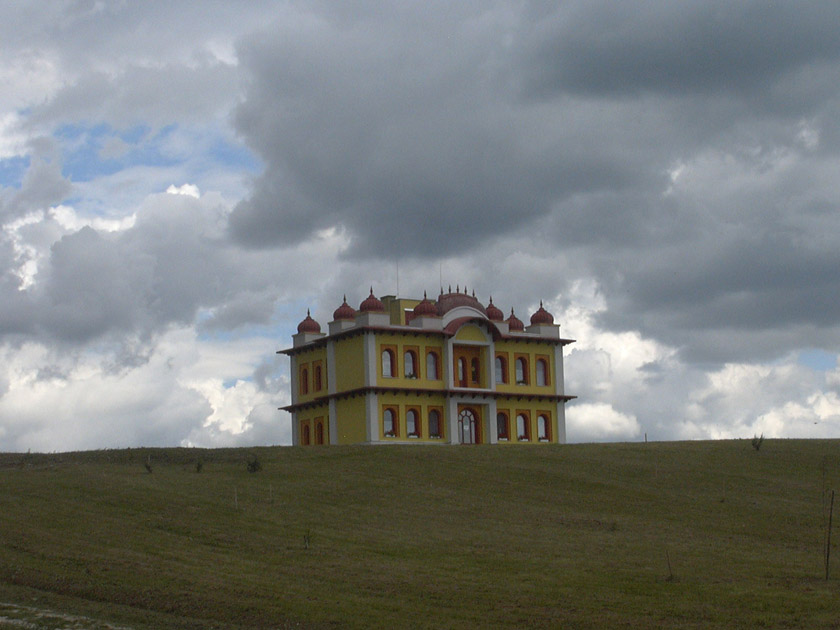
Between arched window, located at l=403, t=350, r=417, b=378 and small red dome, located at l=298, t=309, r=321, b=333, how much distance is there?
7.86 m

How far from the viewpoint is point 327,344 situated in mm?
71312

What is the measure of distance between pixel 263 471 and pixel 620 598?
22.8 meters

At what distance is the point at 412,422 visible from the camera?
228 feet

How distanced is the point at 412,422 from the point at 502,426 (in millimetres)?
7017

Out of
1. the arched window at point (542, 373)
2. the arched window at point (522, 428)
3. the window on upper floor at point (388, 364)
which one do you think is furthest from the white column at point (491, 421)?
the window on upper floor at point (388, 364)

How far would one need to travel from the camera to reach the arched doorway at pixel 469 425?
7188 centimetres

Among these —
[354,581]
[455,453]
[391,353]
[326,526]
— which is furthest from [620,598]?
[391,353]

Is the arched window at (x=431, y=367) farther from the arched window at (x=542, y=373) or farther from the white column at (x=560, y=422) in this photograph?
the white column at (x=560, y=422)

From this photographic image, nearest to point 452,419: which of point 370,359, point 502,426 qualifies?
point 502,426

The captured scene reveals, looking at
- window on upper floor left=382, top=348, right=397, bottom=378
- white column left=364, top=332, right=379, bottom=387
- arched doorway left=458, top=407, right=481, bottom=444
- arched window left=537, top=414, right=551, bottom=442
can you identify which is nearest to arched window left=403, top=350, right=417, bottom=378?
window on upper floor left=382, top=348, right=397, bottom=378

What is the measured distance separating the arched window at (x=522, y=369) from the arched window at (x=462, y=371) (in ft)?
13.1

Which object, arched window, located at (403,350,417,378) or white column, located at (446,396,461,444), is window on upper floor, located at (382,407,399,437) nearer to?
arched window, located at (403,350,417,378)

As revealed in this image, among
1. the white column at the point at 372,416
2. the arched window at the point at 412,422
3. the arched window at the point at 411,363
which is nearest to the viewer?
the white column at the point at 372,416

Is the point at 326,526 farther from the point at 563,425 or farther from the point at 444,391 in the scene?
the point at 563,425
